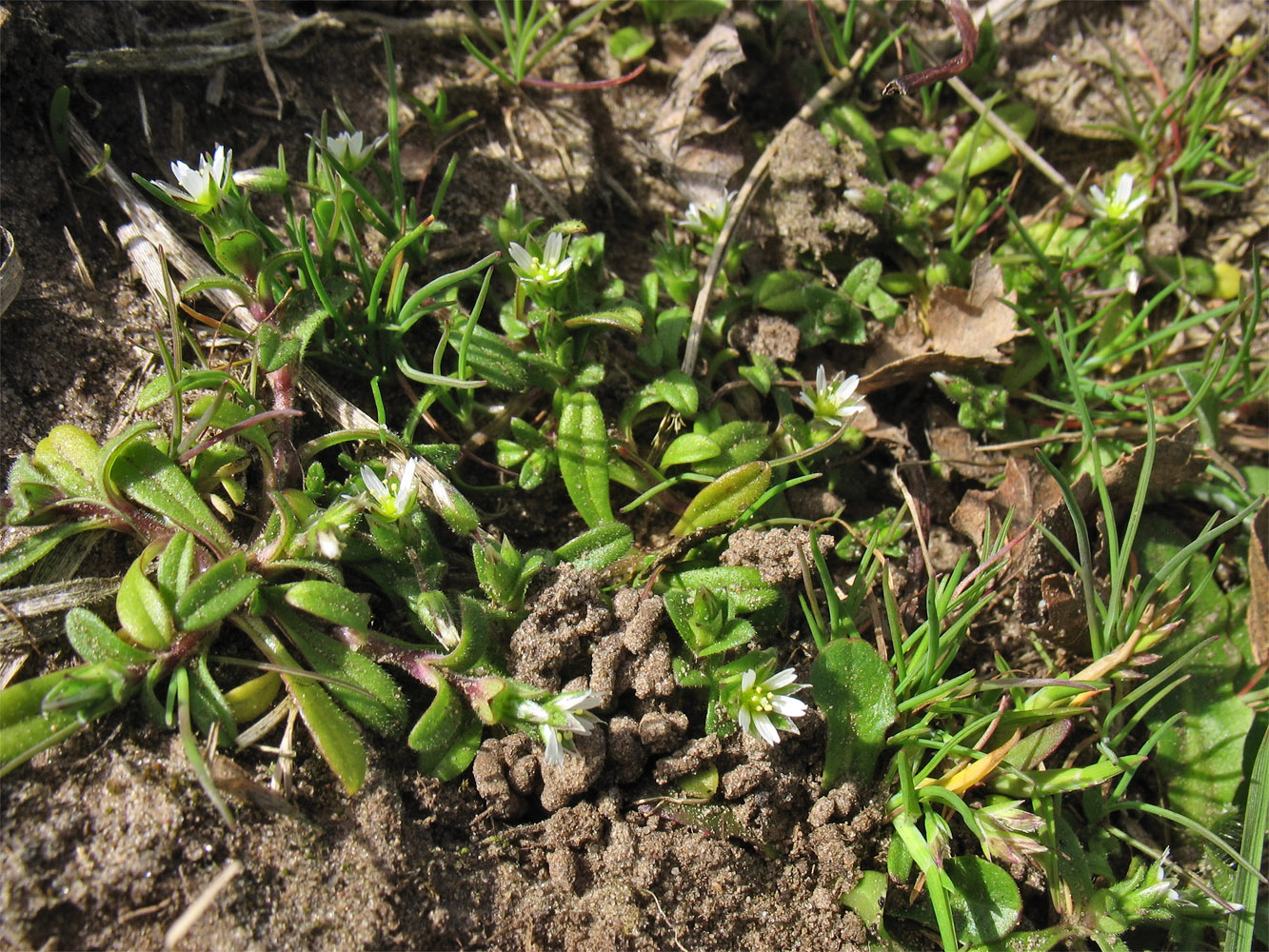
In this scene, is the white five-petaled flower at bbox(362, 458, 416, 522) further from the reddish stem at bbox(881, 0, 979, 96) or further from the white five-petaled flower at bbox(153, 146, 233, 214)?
the reddish stem at bbox(881, 0, 979, 96)

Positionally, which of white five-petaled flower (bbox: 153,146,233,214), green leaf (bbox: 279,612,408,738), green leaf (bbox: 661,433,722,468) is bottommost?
green leaf (bbox: 661,433,722,468)

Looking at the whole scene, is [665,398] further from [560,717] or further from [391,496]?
[560,717]

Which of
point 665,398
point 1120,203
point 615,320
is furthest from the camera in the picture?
point 1120,203

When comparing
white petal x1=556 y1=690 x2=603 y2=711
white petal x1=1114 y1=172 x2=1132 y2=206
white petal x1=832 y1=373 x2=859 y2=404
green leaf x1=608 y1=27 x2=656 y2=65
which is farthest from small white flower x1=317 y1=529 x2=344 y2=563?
white petal x1=1114 y1=172 x2=1132 y2=206

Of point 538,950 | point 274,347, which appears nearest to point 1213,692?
point 538,950

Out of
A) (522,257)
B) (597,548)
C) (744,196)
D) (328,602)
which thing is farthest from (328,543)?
(744,196)

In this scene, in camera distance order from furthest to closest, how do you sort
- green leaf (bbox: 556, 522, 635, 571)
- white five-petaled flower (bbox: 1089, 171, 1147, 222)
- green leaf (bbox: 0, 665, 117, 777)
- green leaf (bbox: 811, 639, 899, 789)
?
white five-petaled flower (bbox: 1089, 171, 1147, 222), green leaf (bbox: 556, 522, 635, 571), green leaf (bbox: 811, 639, 899, 789), green leaf (bbox: 0, 665, 117, 777)

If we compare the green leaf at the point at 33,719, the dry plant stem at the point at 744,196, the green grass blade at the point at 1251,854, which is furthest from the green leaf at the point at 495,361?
the green grass blade at the point at 1251,854
